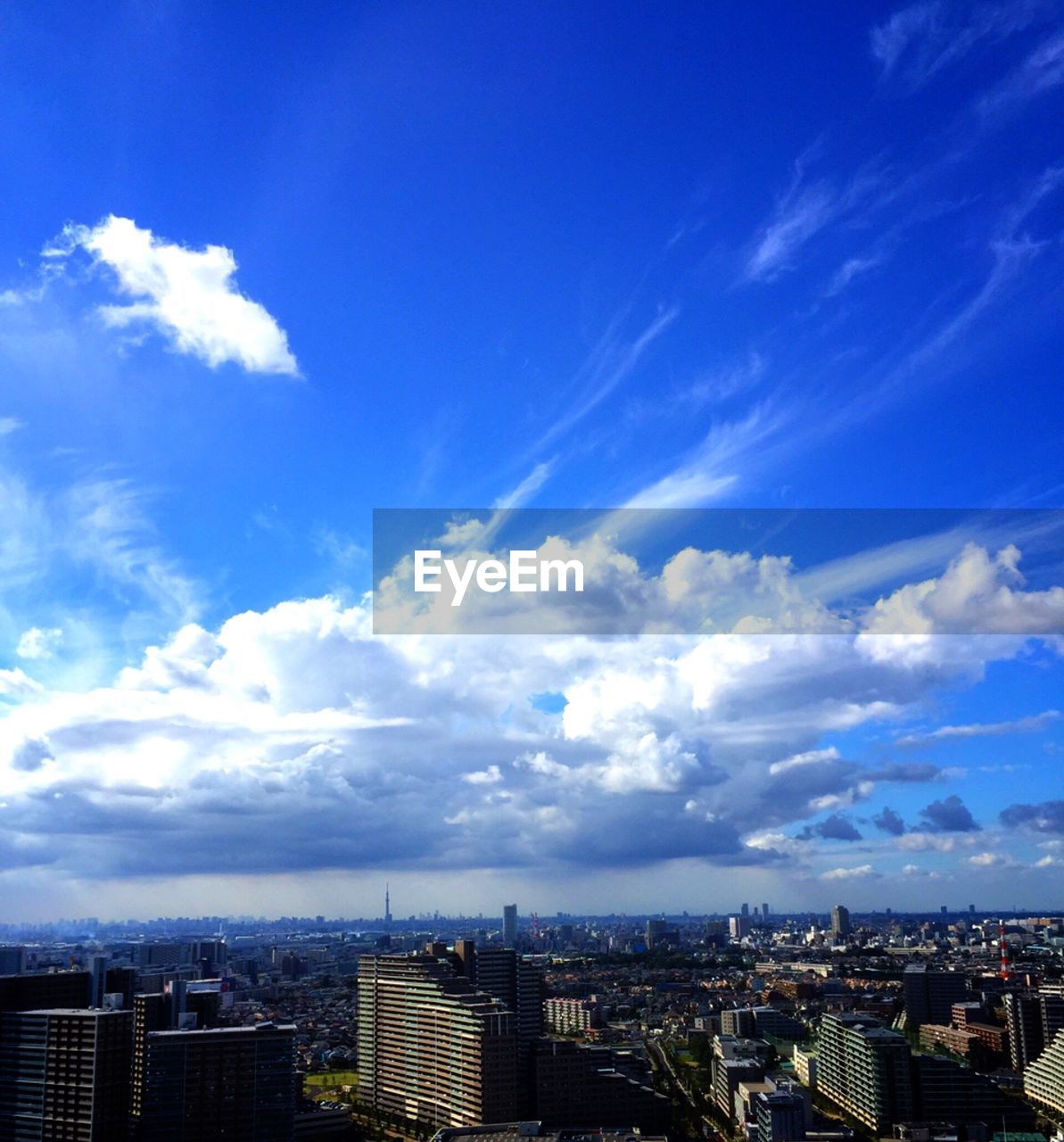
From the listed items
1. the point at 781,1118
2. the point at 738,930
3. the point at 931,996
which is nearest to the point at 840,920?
the point at 738,930

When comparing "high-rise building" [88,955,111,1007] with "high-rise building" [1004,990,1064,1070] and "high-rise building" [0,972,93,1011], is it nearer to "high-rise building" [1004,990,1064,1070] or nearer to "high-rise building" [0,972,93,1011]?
"high-rise building" [0,972,93,1011]

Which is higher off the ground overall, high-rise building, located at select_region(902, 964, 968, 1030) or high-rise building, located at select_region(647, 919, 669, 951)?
high-rise building, located at select_region(902, 964, 968, 1030)

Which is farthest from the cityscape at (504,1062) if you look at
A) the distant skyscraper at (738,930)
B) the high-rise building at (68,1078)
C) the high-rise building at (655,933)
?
the distant skyscraper at (738,930)

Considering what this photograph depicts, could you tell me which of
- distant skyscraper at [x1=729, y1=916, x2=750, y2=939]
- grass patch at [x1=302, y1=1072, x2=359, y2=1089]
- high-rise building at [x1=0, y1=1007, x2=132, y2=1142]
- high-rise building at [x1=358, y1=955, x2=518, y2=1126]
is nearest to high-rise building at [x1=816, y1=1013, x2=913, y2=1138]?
high-rise building at [x1=358, y1=955, x2=518, y2=1126]

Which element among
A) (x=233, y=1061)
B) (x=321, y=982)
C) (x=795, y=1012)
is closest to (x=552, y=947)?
(x=321, y=982)

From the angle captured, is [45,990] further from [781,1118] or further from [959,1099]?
[959,1099]

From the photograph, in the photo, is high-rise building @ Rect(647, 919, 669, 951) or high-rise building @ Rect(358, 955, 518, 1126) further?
high-rise building @ Rect(647, 919, 669, 951)
